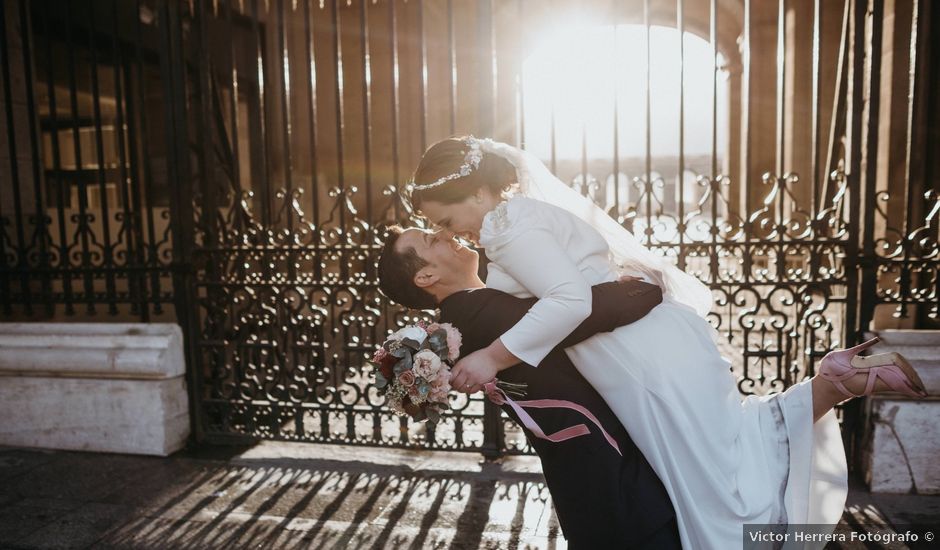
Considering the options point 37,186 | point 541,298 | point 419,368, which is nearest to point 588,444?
point 541,298

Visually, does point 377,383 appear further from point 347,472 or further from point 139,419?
point 139,419

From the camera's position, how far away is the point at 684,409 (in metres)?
2.18

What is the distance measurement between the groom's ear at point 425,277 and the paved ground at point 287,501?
1.80m

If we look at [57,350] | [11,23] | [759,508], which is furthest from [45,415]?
[759,508]

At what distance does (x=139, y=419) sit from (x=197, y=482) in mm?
855

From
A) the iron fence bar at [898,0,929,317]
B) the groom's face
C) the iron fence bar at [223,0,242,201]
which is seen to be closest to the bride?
the groom's face

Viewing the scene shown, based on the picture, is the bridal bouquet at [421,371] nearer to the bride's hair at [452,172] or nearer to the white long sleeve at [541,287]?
the white long sleeve at [541,287]

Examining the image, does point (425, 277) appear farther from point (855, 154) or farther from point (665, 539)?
point (855, 154)

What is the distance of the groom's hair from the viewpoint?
7.95 ft

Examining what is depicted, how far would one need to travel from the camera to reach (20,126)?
600 centimetres

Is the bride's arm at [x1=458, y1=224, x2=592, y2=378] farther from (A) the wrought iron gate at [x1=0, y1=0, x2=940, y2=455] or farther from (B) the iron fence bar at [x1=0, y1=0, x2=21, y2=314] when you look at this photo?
(B) the iron fence bar at [x1=0, y1=0, x2=21, y2=314]

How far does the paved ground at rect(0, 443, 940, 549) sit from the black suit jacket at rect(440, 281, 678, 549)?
4.66ft

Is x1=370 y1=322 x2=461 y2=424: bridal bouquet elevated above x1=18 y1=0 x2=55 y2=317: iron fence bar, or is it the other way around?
x1=18 y1=0 x2=55 y2=317: iron fence bar

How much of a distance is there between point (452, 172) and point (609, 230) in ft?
2.45
